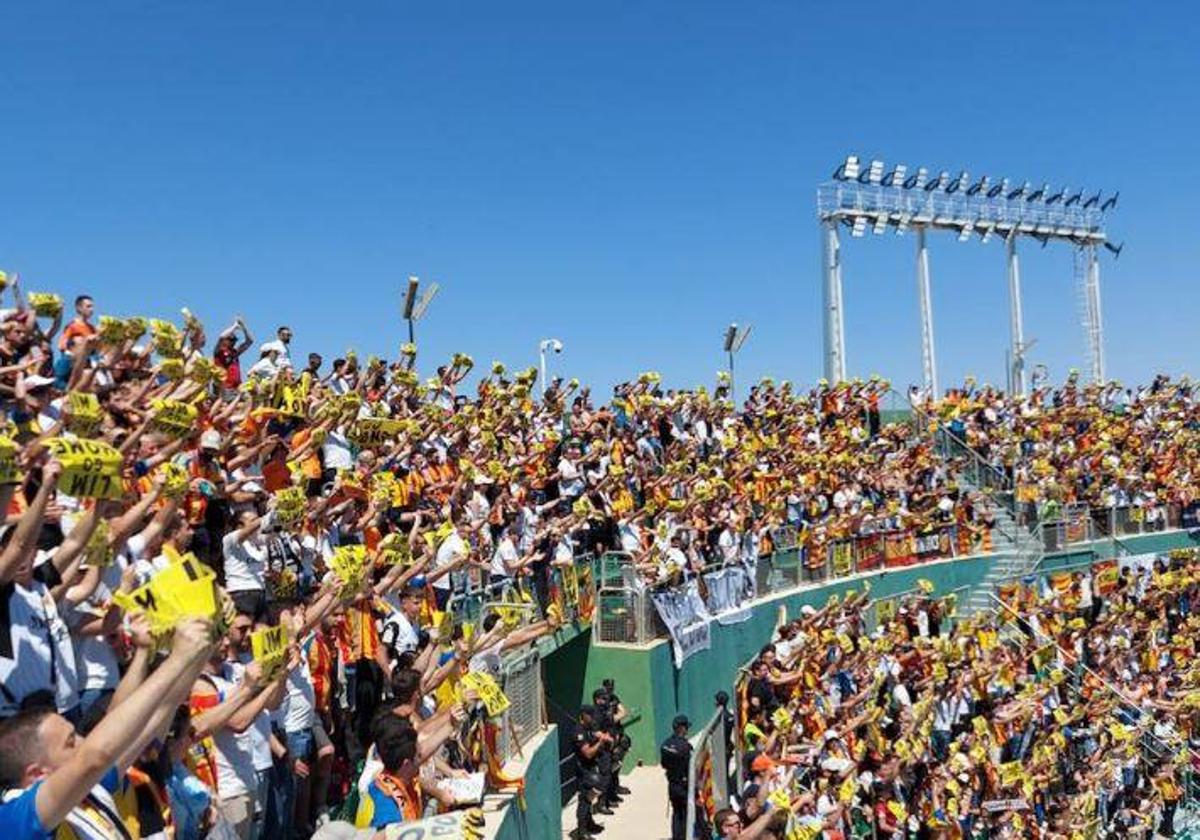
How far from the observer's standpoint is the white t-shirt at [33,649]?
3838mm

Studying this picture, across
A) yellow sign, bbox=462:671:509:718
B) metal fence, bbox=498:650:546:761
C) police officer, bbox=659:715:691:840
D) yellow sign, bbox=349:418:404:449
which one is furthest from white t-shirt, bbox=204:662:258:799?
Answer: police officer, bbox=659:715:691:840

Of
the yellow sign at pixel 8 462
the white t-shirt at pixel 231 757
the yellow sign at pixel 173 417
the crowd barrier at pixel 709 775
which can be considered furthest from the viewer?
the crowd barrier at pixel 709 775

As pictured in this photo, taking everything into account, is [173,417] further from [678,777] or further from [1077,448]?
[1077,448]

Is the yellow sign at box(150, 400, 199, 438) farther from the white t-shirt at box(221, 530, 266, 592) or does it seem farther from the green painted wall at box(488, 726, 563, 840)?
the green painted wall at box(488, 726, 563, 840)

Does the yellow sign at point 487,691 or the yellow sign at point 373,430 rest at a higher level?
the yellow sign at point 373,430

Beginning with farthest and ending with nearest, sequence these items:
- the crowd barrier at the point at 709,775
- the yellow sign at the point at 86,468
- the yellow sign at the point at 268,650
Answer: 1. the crowd barrier at the point at 709,775
2. the yellow sign at the point at 268,650
3. the yellow sign at the point at 86,468

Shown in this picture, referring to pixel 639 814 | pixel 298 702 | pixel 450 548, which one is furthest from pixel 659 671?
pixel 298 702

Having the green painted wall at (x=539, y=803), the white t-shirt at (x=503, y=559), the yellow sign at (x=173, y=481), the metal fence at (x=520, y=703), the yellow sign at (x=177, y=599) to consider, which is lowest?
the green painted wall at (x=539, y=803)

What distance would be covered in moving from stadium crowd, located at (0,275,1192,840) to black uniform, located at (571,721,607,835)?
1.84 meters

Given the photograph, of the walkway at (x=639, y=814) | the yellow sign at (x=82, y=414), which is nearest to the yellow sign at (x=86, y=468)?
the yellow sign at (x=82, y=414)

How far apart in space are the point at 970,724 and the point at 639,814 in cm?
500

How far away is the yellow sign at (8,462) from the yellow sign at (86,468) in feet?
0.48

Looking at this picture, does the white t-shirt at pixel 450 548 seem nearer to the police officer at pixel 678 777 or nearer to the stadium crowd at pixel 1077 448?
the police officer at pixel 678 777

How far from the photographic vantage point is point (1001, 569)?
24.0m
